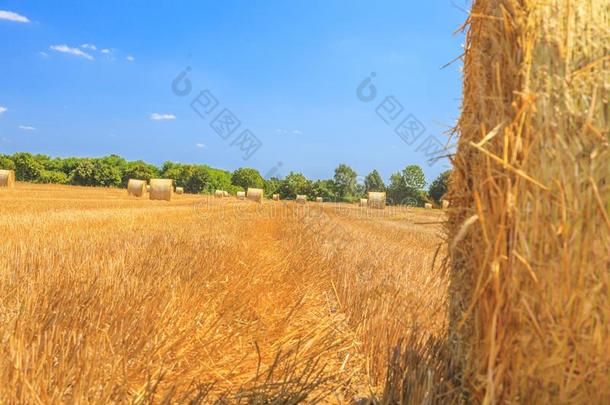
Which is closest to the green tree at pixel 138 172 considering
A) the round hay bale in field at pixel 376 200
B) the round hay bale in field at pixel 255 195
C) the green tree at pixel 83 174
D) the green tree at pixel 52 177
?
the green tree at pixel 83 174

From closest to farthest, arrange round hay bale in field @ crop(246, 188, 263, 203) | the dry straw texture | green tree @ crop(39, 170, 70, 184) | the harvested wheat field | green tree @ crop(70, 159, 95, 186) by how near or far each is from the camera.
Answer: the dry straw texture → the harvested wheat field → round hay bale in field @ crop(246, 188, 263, 203) → green tree @ crop(39, 170, 70, 184) → green tree @ crop(70, 159, 95, 186)

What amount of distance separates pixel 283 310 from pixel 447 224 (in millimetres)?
2213

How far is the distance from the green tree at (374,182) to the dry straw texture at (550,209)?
86.8 meters

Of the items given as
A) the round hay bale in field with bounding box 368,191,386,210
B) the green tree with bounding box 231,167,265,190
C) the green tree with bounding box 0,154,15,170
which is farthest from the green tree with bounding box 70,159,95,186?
the round hay bale in field with bounding box 368,191,386,210

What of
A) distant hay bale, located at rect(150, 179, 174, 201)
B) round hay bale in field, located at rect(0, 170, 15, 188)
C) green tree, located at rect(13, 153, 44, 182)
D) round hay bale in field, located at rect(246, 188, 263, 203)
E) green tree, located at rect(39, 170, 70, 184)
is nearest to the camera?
distant hay bale, located at rect(150, 179, 174, 201)

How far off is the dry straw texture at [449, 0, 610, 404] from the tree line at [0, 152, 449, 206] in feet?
197

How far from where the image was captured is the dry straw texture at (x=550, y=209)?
1937 millimetres

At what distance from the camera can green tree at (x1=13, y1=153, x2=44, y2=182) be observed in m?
73.1

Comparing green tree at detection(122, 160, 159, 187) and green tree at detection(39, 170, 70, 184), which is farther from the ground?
green tree at detection(122, 160, 159, 187)

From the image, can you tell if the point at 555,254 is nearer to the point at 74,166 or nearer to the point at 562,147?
the point at 562,147

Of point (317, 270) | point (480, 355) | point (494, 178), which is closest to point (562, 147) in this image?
point (494, 178)

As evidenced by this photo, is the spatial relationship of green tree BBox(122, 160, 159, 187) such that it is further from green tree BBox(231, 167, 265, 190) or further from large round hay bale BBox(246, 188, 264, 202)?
large round hay bale BBox(246, 188, 264, 202)

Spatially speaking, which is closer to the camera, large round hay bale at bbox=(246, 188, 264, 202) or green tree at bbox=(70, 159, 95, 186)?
large round hay bale at bbox=(246, 188, 264, 202)

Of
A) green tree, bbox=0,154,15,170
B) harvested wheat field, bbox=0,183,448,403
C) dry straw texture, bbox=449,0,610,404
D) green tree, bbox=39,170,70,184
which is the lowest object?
harvested wheat field, bbox=0,183,448,403
